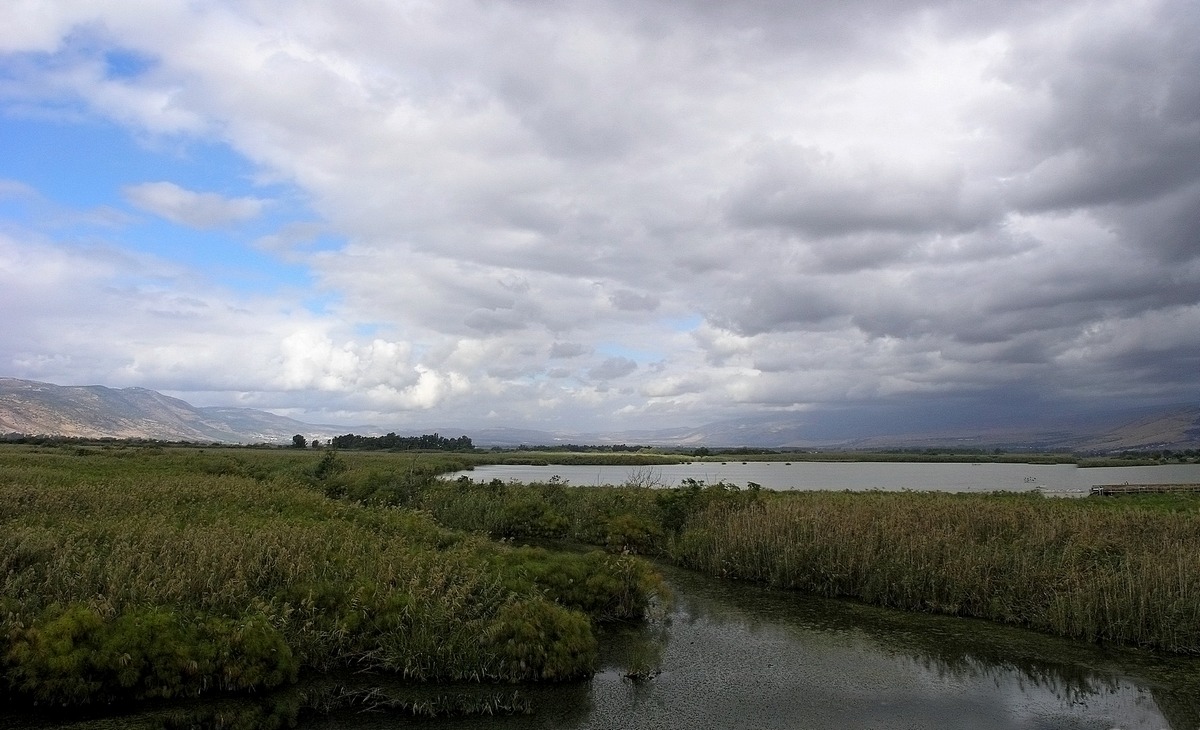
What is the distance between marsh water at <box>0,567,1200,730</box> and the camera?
10320 mm

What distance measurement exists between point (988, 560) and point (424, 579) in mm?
→ 14092

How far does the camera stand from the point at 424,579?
14.2m

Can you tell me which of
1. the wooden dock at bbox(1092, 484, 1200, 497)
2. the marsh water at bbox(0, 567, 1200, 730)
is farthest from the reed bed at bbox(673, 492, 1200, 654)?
the wooden dock at bbox(1092, 484, 1200, 497)

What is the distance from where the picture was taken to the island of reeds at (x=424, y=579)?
34.6 ft

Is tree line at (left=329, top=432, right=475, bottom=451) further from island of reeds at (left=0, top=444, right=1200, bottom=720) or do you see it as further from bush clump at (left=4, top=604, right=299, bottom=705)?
bush clump at (left=4, top=604, right=299, bottom=705)

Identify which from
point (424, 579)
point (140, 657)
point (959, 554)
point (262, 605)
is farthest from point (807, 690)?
point (140, 657)

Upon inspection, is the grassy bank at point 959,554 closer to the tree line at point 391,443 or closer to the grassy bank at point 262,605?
the grassy bank at point 262,605

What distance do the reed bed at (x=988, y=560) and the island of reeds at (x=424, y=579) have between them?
0.19 ft

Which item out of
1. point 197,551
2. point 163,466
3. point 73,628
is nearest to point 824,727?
point 73,628

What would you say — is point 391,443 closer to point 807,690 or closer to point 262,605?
point 262,605

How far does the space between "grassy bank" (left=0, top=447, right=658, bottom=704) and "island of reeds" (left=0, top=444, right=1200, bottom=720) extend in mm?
37

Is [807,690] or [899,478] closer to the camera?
[807,690]

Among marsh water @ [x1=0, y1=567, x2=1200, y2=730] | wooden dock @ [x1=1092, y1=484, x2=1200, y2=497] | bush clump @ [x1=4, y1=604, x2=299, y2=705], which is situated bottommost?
marsh water @ [x1=0, y1=567, x2=1200, y2=730]

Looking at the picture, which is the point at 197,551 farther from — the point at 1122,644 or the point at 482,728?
the point at 1122,644
